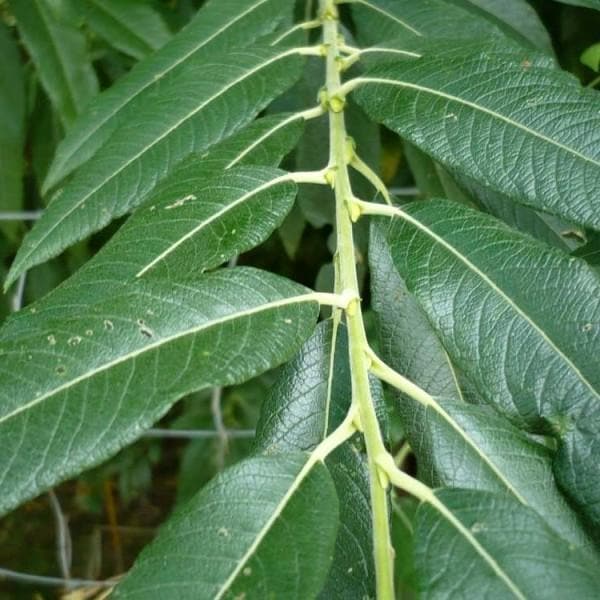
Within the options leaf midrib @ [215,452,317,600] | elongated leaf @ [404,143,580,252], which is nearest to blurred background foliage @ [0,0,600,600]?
elongated leaf @ [404,143,580,252]

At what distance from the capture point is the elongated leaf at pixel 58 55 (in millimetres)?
1027

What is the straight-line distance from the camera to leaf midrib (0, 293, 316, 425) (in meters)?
0.46

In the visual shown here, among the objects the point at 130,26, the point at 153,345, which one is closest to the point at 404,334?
the point at 153,345

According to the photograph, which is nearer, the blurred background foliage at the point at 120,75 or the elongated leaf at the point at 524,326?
the elongated leaf at the point at 524,326

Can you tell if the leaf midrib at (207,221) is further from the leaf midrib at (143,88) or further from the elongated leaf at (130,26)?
the elongated leaf at (130,26)

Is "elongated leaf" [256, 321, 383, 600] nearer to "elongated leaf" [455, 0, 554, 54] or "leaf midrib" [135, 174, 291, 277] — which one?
"leaf midrib" [135, 174, 291, 277]

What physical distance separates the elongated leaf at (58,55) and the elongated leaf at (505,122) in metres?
0.48

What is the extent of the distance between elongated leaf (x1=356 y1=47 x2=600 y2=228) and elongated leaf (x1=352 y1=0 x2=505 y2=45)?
0.53 feet

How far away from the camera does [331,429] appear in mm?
548

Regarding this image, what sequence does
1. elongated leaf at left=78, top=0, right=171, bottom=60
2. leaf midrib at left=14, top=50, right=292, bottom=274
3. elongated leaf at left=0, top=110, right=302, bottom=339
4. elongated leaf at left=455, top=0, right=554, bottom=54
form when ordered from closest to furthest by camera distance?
elongated leaf at left=0, top=110, right=302, bottom=339, leaf midrib at left=14, top=50, right=292, bottom=274, elongated leaf at left=455, top=0, right=554, bottom=54, elongated leaf at left=78, top=0, right=171, bottom=60

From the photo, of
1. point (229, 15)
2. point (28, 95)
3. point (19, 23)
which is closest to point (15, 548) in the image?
point (28, 95)

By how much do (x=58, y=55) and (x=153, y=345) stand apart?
2.21 feet

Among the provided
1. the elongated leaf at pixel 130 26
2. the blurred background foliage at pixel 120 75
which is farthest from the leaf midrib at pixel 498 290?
the elongated leaf at pixel 130 26

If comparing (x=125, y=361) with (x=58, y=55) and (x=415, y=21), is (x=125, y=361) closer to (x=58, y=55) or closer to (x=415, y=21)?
(x=415, y=21)
